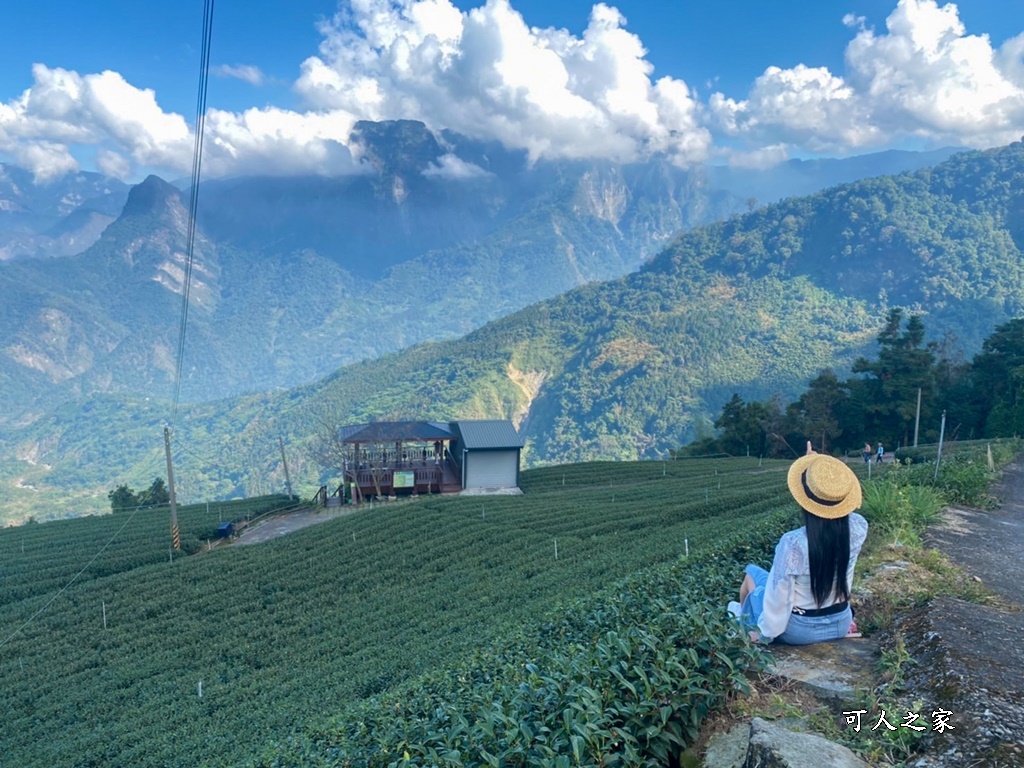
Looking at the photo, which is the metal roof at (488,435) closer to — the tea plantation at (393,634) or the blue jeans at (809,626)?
the tea plantation at (393,634)

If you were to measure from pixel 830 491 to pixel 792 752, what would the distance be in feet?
6.33

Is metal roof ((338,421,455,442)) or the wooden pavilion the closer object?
the wooden pavilion

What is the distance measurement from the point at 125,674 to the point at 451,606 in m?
7.96

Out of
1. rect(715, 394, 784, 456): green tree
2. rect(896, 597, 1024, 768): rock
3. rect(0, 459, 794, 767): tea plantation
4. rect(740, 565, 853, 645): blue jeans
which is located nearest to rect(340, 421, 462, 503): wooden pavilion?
rect(0, 459, 794, 767): tea plantation

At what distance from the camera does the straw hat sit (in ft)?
14.4

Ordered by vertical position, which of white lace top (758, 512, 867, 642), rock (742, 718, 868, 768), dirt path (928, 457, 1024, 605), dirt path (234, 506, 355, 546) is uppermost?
white lace top (758, 512, 867, 642)

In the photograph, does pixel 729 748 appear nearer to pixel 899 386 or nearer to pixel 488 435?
pixel 488 435

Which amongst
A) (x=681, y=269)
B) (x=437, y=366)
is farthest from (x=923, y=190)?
(x=437, y=366)

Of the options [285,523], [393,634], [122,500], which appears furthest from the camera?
[122,500]

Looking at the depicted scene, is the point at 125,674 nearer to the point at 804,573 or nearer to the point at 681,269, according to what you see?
the point at 804,573

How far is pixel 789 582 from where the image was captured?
4.46 metres

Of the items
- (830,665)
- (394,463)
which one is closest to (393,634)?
(830,665)

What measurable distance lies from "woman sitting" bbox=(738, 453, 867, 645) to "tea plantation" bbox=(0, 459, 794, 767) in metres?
0.50

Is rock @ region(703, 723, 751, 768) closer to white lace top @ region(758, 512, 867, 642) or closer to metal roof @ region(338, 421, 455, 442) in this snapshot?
white lace top @ region(758, 512, 867, 642)
